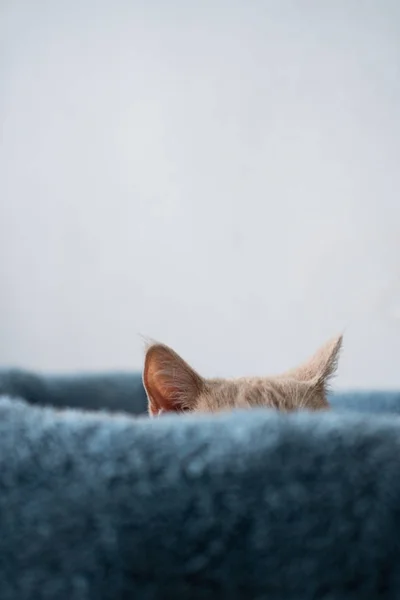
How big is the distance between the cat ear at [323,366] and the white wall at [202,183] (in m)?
0.70

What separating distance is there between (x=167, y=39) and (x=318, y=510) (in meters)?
1.54

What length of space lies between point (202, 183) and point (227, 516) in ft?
4.66

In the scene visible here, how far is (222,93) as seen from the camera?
5.56 ft

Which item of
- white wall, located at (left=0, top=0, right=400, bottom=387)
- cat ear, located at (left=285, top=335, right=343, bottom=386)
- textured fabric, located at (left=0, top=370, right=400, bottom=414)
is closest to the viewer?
cat ear, located at (left=285, top=335, right=343, bottom=386)

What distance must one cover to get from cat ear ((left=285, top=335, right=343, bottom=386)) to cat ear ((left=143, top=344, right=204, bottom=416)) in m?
0.17

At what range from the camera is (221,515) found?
37 centimetres

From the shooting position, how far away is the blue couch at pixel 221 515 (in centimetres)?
37

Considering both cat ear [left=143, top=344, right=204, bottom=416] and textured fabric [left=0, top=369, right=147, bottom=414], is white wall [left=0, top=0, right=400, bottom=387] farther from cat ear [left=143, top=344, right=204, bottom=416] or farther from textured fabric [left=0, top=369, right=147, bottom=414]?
cat ear [left=143, top=344, right=204, bottom=416]

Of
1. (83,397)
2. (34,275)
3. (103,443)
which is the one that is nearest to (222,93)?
Answer: (34,275)

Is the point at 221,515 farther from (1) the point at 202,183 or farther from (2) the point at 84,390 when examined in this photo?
(1) the point at 202,183

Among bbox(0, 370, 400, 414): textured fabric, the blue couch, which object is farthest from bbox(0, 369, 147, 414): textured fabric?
the blue couch

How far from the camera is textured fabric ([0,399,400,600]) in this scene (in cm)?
37

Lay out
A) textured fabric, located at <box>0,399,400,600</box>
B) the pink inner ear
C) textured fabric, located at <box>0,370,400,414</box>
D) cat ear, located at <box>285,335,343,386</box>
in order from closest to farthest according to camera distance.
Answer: textured fabric, located at <box>0,399,400,600</box>
the pink inner ear
cat ear, located at <box>285,335,343,386</box>
textured fabric, located at <box>0,370,400,414</box>

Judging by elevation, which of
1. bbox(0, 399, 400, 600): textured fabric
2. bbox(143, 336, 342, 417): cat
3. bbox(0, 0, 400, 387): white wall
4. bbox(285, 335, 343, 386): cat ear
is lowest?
bbox(0, 399, 400, 600): textured fabric
